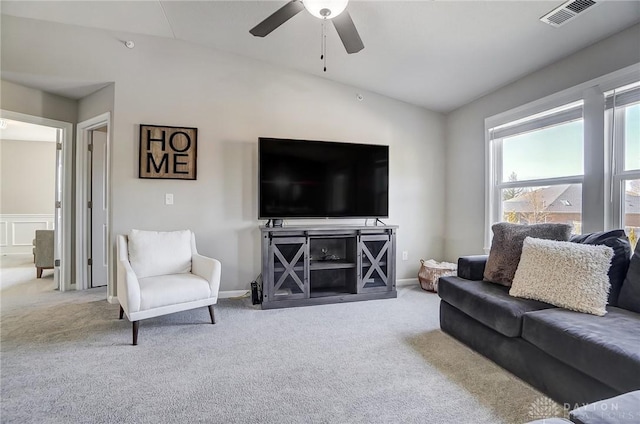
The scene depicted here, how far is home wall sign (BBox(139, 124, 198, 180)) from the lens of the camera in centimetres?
338

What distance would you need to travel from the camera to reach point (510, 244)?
8.13ft

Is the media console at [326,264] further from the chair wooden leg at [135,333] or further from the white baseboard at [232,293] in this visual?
the chair wooden leg at [135,333]

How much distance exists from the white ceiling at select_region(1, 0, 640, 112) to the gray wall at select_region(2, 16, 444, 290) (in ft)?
0.59

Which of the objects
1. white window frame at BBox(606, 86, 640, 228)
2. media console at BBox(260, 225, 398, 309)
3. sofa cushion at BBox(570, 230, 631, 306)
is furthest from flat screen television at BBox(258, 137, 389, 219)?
sofa cushion at BBox(570, 230, 631, 306)

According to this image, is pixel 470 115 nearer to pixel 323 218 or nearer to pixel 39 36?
pixel 323 218

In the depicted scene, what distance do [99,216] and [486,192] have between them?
4.90m

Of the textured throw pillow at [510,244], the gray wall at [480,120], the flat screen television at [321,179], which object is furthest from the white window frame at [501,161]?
the flat screen television at [321,179]

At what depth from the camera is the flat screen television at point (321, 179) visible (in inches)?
135

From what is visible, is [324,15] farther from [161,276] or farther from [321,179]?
[161,276]

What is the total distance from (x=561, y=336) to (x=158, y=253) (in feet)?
10.1

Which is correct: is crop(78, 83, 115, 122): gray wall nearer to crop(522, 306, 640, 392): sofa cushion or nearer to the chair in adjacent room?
the chair in adjacent room

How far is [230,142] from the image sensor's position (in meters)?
3.63

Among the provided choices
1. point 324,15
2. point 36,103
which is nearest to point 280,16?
point 324,15

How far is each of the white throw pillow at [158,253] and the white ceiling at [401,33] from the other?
2.15 m
